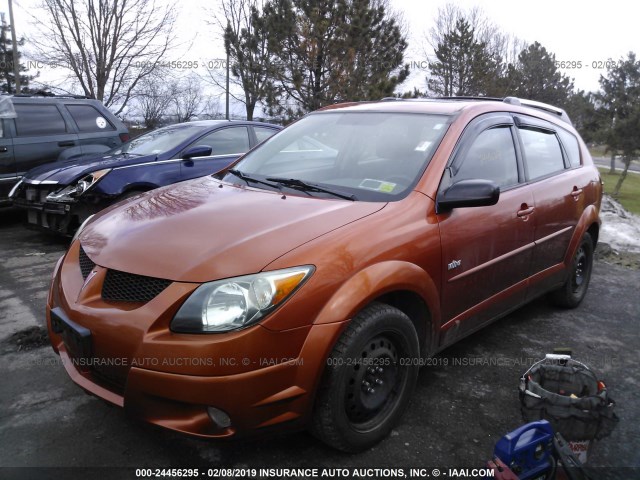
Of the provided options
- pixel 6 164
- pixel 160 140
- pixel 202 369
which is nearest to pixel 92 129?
pixel 6 164

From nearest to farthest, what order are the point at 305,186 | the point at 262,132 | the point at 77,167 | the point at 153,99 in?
the point at 305,186
the point at 77,167
the point at 262,132
the point at 153,99

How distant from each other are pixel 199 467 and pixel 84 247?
1223 mm

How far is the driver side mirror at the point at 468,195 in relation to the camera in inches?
105

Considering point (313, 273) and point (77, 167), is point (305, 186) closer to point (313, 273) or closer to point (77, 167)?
point (313, 273)

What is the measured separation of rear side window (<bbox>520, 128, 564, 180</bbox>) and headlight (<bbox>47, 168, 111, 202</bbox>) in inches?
178

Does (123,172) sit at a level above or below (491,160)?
below

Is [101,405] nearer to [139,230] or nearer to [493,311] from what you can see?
[139,230]

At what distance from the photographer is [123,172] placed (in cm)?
595

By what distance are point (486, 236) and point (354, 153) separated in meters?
0.95

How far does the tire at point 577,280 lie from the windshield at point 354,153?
2.09 m

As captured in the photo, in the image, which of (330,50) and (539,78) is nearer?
(330,50)

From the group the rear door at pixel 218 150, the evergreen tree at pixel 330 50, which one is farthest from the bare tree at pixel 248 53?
the rear door at pixel 218 150

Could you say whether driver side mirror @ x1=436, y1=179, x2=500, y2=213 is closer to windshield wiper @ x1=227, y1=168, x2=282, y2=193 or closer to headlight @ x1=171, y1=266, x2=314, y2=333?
windshield wiper @ x1=227, y1=168, x2=282, y2=193

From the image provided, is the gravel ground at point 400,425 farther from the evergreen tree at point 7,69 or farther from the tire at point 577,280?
the evergreen tree at point 7,69
